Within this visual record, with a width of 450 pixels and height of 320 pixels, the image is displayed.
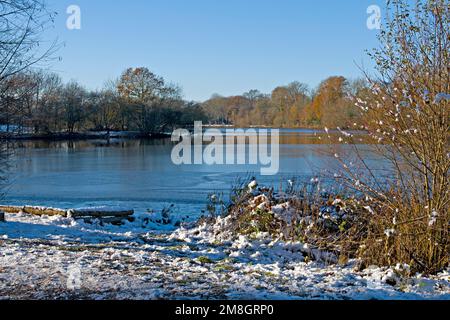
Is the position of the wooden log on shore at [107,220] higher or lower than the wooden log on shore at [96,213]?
lower

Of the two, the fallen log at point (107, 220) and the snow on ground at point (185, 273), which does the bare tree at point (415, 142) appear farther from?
the fallen log at point (107, 220)

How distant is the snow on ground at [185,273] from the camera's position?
485 cm

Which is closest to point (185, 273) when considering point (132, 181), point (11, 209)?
point (11, 209)

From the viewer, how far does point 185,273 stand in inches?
226

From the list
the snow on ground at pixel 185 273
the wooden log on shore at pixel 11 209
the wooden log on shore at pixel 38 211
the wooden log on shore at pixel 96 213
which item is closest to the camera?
the snow on ground at pixel 185 273

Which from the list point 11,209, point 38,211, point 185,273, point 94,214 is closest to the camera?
point 185,273

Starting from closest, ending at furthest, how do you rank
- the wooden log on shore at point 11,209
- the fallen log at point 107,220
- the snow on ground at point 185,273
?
the snow on ground at point 185,273 < the fallen log at point 107,220 < the wooden log on shore at point 11,209

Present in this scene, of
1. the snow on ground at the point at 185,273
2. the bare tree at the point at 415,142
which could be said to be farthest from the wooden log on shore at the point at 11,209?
the bare tree at the point at 415,142

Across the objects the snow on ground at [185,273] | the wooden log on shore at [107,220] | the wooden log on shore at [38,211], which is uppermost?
the snow on ground at [185,273]

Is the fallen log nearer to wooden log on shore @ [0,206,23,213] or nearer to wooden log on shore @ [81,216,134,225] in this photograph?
wooden log on shore @ [81,216,134,225]

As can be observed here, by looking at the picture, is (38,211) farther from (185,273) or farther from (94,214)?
(185,273)

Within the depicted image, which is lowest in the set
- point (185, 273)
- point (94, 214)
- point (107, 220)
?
point (107, 220)

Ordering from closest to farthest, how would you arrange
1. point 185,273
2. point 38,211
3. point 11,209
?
point 185,273
point 38,211
point 11,209
